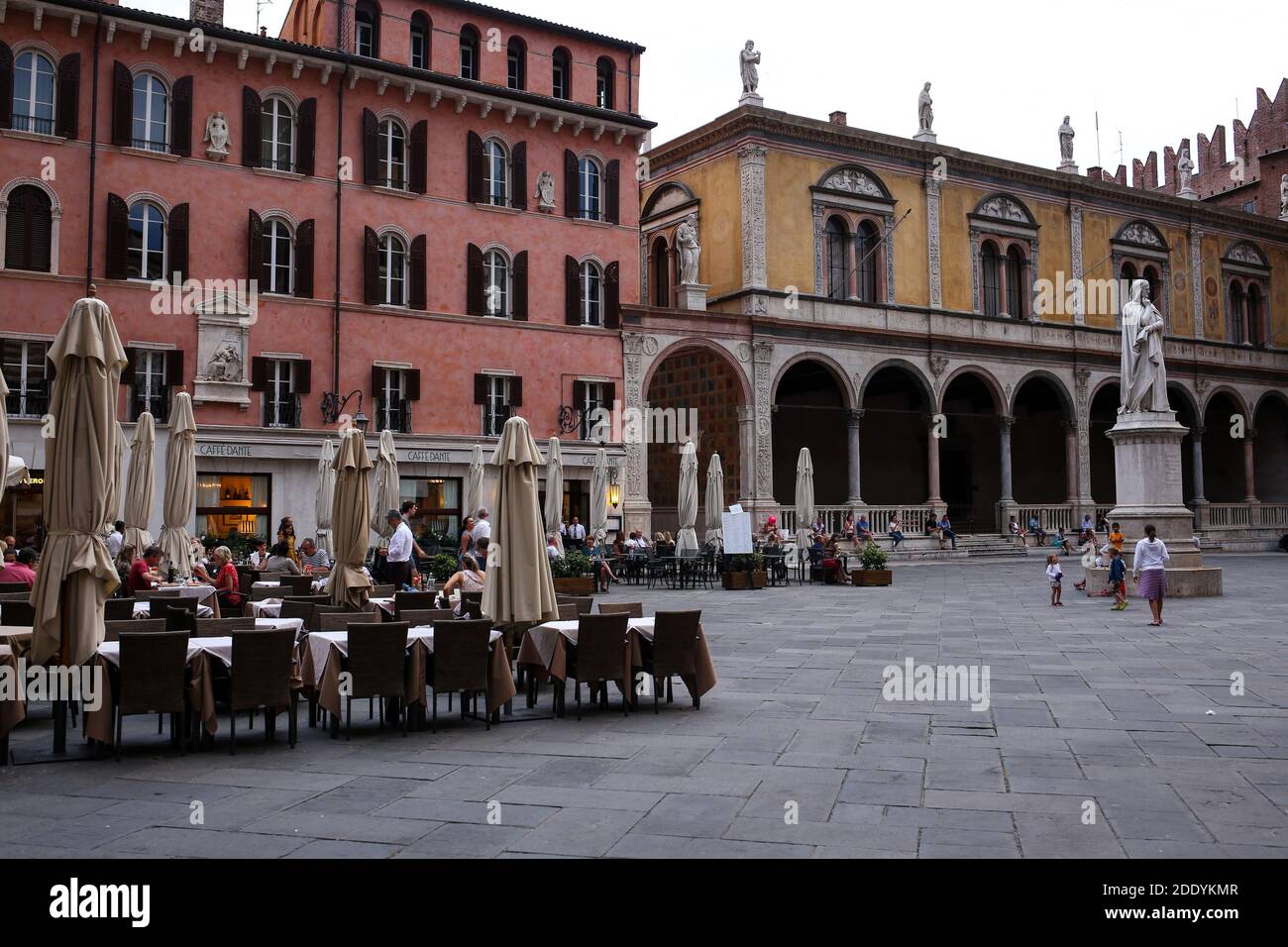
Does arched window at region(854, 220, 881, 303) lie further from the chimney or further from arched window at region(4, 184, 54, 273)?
arched window at region(4, 184, 54, 273)

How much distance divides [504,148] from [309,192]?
532cm

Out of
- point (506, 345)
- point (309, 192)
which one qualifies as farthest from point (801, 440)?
point (309, 192)

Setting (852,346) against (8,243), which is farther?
(852,346)

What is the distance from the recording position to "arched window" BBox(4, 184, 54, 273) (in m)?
22.2

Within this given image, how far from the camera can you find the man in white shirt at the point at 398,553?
13914mm

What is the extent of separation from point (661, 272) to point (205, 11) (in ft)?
50.8

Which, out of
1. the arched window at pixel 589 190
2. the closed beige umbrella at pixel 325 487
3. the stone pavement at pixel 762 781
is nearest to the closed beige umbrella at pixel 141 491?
the closed beige umbrella at pixel 325 487

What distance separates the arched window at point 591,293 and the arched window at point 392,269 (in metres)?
4.79

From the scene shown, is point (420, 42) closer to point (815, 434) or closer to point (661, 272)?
point (661, 272)

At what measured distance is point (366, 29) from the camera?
26844mm

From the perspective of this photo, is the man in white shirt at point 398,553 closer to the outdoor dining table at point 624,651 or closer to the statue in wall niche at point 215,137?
the outdoor dining table at point 624,651

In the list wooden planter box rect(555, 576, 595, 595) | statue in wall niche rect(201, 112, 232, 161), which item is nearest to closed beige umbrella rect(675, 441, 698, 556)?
wooden planter box rect(555, 576, 595, 595)
